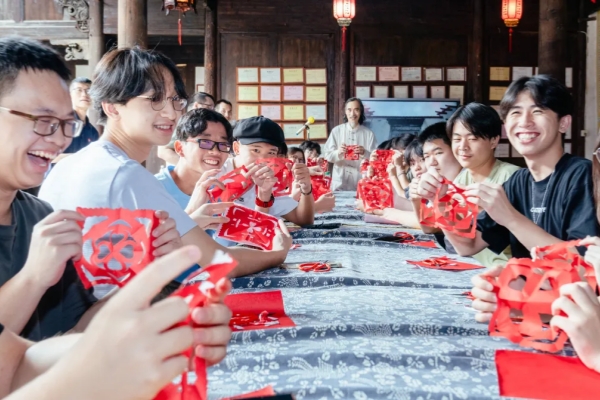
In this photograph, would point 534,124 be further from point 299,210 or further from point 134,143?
point 299,210

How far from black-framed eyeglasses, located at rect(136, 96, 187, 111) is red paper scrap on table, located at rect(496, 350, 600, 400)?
125cm

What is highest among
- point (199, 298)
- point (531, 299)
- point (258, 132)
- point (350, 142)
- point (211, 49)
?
point (211, 49)

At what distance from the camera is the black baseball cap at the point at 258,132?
10.8ft

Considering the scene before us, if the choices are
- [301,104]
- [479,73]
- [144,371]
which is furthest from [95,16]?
[144,371]

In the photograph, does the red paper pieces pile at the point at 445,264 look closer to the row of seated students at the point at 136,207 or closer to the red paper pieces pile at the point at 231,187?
the row of seated students at the point at 136,207

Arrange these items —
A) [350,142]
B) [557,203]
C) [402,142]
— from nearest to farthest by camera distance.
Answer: [557,203], [402,142], [350,142]

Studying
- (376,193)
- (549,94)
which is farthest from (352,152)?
(549,94)

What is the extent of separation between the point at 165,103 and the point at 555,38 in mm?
5153

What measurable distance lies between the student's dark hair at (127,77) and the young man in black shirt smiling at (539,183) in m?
1.01

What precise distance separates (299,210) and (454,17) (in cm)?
602

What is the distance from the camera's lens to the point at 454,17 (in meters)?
8.56

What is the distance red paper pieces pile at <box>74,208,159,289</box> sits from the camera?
1.21 m

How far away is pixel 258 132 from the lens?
3283mm

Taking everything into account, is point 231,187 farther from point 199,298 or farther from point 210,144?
point 199,298
